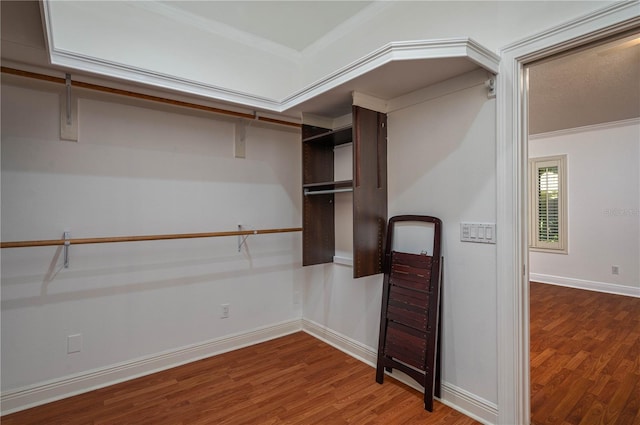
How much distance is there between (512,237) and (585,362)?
181cm

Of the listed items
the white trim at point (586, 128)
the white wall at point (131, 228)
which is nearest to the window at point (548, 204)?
A: the white trim at point (586, 128)

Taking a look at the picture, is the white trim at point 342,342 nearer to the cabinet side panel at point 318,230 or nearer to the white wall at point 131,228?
the white wall at point 131,228

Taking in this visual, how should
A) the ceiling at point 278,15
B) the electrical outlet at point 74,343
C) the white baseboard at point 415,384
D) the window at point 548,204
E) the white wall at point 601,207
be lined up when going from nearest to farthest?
the white baseboard at point 415,384 < the electrical outlet at point 74,343 < the ceiling at point 278,15 < the white wall at point 601,207 < the window at point 548,204

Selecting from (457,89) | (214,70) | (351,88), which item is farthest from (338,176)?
(214,70)

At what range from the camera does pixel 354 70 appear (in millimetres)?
1954

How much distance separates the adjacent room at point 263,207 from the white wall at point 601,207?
215cm

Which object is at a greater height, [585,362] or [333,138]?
[333,138]

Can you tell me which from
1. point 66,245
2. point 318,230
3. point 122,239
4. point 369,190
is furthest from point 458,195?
point 66,245

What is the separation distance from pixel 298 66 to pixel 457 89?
1.98 m

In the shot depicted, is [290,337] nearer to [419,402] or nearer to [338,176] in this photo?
[419,402]

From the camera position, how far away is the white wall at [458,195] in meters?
1.89

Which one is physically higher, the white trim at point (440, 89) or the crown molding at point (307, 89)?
the crown molding at point (307, 89)

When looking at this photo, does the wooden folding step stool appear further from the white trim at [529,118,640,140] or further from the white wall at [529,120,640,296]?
the white trim at [529,118,640,140]

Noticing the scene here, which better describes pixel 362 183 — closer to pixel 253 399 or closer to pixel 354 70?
pixel 354 70
